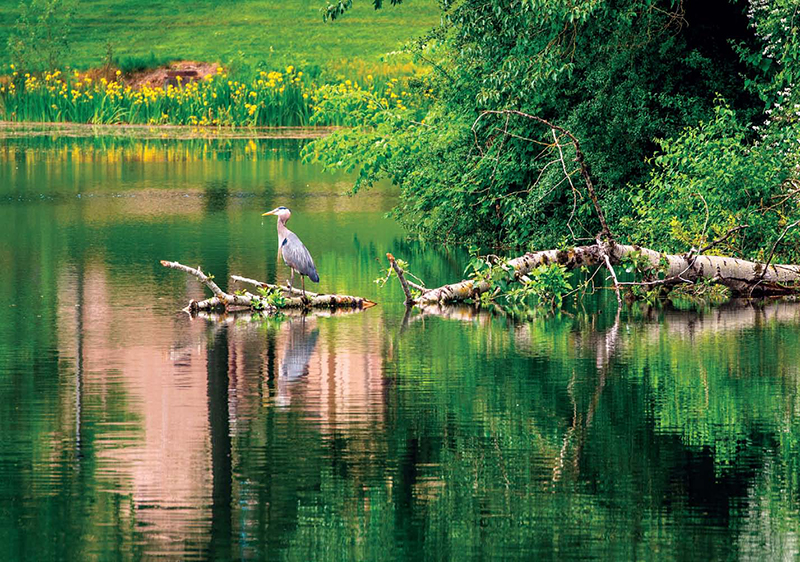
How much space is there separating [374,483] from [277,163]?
28.4 m

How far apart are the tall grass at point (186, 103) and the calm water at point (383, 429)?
26657mm

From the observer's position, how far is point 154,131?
148 feet

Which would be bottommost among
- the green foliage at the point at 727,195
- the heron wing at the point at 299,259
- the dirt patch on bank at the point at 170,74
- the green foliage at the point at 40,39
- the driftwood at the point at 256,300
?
the driftwood at the point at 256,300

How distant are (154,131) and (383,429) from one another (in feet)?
116

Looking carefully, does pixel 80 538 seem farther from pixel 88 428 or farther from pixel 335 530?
pixel 88 428

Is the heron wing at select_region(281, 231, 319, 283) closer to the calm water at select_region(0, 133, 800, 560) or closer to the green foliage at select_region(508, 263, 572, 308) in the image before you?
the calm water at select_region(0, 133, 800, 560)

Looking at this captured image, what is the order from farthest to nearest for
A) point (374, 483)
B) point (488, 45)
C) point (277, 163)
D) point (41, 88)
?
1. point (41, 88)
2. point (277, 163)
3. point (488, 45)
4. point (374, 483)

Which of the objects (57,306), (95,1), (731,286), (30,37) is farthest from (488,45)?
(95,1)

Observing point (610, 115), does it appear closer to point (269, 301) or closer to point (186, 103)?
point (269, 301)

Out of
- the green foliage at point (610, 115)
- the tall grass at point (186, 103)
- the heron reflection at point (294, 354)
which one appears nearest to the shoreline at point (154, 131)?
the tall grass at point (186, 103)

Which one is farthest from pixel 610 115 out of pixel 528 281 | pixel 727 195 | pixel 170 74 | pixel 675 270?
pixel 170 74

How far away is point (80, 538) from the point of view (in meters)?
8.25

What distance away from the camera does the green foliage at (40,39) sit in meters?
51.5

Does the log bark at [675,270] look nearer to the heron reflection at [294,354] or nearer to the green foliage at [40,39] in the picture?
the heron reflection at [294,354]
